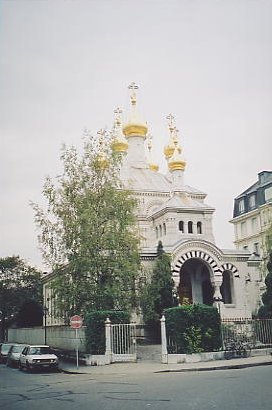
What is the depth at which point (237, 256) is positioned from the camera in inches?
1350

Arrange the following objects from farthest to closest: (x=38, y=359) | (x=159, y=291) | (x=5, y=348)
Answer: (x=5, y=348) < (x=159, y=291) < (x=38, y=359)

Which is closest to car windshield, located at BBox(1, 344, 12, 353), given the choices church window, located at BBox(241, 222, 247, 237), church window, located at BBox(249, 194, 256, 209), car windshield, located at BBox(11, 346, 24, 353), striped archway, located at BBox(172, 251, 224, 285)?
car windshield, located at BBox(11, 346, 24, 353)

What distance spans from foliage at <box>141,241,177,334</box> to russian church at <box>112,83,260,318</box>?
107 centimetres

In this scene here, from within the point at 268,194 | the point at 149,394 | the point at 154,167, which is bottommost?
the point at 149,394

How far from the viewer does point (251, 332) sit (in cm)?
2361

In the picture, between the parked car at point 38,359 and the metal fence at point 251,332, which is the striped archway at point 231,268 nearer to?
the metal fence at point 251,332

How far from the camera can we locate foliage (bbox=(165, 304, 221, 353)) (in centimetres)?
2120

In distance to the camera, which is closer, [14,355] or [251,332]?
[251,332]

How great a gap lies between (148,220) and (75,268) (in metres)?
14.4

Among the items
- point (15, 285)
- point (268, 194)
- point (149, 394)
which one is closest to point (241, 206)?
point (268, 194)

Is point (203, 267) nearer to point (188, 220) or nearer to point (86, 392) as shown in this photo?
point (188, 220)

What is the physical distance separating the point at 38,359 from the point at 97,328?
111 inches

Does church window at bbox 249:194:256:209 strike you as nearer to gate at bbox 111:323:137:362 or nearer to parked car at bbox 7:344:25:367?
parked car at bbox 7:344:25:367

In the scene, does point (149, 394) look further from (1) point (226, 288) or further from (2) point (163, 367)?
(1) point (226, 288)
